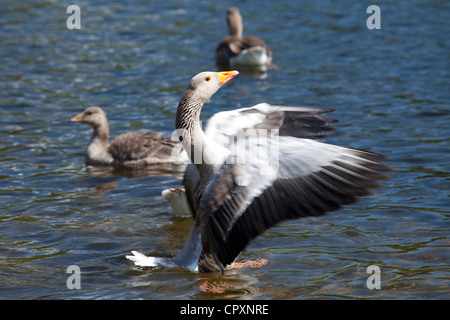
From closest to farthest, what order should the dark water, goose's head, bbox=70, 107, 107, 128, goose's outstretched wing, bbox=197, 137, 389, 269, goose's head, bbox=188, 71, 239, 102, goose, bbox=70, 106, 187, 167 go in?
goose's outstretched wing, bbox=197, 137, 389, 269 → goose's head, bbox=188, 71, 239, 102 → the dark water → goose, bbox=70, 106, 187, 167 → goose's head, bbox=70, 107, 107, 128

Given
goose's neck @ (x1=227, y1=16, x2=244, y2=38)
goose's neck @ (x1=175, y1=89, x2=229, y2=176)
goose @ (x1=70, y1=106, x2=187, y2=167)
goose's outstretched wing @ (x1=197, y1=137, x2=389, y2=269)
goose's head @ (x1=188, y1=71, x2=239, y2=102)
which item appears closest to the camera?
goose's outstretched wing @ (x1=197, y1=137, x2=389, y2=269)

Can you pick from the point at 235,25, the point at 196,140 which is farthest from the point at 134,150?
the point at 235,25

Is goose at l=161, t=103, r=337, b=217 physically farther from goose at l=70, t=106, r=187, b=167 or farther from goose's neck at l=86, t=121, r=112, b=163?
goose's neck at l=86, t=121, r=112, b=163

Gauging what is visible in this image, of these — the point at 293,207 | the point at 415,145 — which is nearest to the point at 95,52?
the point at 415,145

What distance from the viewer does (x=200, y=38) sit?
1836 cm

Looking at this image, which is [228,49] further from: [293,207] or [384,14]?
[293,207]

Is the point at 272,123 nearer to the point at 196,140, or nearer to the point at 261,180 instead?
the point at 196,140

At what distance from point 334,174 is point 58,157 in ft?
21.1

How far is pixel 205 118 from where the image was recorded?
1290cm

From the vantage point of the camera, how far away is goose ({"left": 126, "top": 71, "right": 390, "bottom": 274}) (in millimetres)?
6230

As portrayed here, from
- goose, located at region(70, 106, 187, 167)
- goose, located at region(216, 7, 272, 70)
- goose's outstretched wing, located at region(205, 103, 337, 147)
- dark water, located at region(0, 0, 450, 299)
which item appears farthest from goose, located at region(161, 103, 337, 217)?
goose, located at region(216, 7, 272, 70)

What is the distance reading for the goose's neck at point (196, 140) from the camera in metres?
6.89

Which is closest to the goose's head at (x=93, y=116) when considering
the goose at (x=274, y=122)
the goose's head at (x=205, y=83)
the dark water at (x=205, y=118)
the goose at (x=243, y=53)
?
the dark water at (x=205, y=118)

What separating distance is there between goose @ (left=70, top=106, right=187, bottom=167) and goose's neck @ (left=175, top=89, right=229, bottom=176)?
3.97 meters
